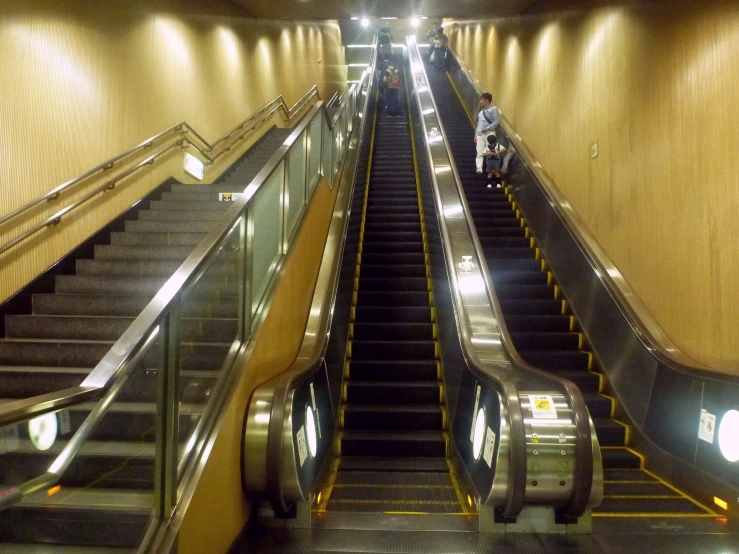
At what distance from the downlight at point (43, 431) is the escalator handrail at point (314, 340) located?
1.39m

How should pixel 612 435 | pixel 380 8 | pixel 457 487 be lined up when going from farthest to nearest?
pixel 380 8 → pixel 612 435 → pixel 457 487

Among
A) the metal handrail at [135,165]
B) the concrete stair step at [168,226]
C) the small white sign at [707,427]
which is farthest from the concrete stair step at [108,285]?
the small white sign at [707,427]

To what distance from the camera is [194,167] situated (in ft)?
24.8

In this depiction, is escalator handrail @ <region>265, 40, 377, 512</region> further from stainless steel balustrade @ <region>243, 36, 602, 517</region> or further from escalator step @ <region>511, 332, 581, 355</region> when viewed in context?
escalator step @ <region>511, 332, 581, 355</region>

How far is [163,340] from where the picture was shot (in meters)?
2.09

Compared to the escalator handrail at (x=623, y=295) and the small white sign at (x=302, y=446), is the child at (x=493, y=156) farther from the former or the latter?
the small white sign at (x=302, y=446)

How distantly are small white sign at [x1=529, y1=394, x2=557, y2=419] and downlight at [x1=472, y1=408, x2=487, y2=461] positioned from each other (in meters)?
0.34

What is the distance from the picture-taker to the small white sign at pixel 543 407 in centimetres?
282

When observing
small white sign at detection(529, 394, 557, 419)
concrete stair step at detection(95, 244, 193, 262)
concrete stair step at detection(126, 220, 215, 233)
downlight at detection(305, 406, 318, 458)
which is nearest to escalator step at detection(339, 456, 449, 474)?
downlight at detection(305, 406, 318, 458)

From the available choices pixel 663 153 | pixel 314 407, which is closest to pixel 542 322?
pixel 663 153

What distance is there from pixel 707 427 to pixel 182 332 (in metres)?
2.91

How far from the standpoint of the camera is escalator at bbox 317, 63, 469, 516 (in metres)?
3.40

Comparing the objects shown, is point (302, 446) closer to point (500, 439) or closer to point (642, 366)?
point (500, 439)

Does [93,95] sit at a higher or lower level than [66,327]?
higher
